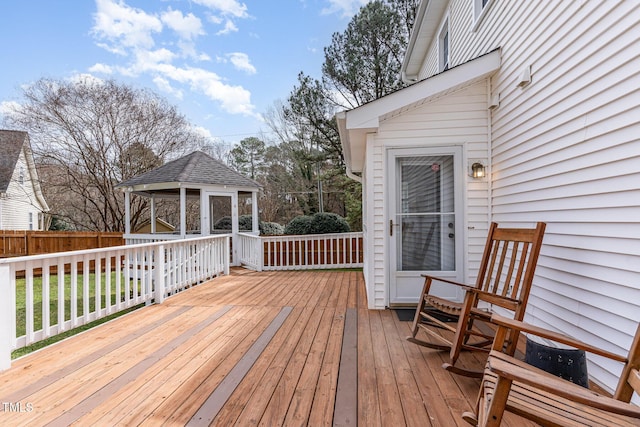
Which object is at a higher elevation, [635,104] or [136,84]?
[136,84]

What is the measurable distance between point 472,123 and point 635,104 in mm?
2226

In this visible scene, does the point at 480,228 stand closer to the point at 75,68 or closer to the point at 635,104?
the point at 635,104

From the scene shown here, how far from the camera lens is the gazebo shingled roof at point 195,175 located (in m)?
8.20

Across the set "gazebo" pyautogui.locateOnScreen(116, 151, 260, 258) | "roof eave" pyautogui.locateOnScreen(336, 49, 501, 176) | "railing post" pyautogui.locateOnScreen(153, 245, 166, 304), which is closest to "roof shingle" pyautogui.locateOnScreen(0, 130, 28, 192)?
"gazebo" pyautogui.locateOnScreen(116, 151, 260, 258)

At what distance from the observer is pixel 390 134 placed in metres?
4.19

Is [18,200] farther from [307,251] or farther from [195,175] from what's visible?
[307,251]

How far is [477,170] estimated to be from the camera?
4066 mm

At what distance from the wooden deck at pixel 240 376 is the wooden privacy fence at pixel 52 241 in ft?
23.4

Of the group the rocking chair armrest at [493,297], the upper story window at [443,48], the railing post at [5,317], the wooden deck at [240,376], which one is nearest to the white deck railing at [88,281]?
the railing post at [5,317]

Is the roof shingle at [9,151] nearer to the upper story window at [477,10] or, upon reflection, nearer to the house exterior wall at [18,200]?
the house exterior wall at [18,200]

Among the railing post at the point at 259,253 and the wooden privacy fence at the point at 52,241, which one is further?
the wooden privacy fence at the point at 52,241

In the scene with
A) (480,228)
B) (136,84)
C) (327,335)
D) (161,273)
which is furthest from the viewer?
(136,84)

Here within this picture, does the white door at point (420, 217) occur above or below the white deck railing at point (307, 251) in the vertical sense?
above

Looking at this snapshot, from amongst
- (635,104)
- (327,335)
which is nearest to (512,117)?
(635,104)
